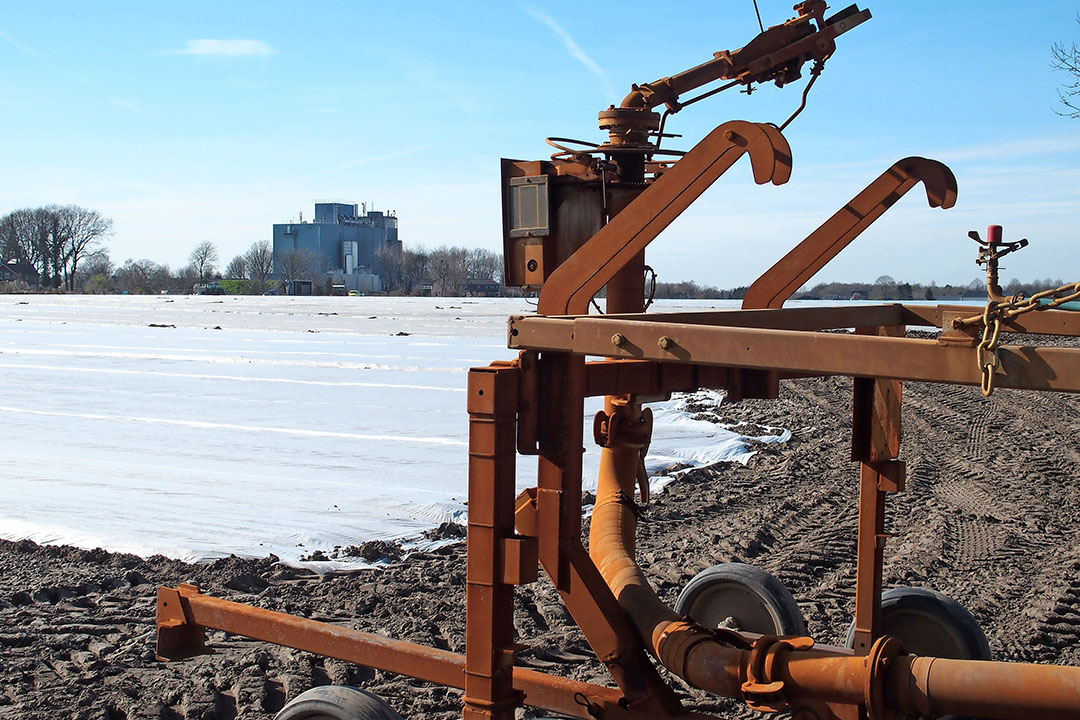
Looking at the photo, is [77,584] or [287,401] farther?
[287,401]

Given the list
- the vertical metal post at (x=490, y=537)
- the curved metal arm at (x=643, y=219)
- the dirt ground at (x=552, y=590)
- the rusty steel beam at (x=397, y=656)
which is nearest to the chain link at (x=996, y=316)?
the curved metal arm at (x=643, y=219)

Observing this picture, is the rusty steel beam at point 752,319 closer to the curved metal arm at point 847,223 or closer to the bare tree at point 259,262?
the curved metal arm at point 847,223

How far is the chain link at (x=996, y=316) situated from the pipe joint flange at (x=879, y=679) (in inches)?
30.1

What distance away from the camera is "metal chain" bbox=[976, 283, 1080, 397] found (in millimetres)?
1950

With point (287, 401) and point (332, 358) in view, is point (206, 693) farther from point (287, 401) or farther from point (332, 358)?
point (332, 358)

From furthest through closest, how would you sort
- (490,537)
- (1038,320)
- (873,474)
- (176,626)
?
1. (176,626)
2. (873,474)
3. (1038,320)
4. (490,537)

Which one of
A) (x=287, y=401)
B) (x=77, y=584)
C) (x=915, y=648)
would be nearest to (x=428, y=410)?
(x=287, y=401)

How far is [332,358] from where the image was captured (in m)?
19.6

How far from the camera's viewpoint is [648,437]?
3.89 meters

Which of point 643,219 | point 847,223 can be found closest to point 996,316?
point 643,219

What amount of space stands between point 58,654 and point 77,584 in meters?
1.00

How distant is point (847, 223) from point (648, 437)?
1.09 meters

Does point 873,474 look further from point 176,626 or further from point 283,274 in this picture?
point 283,274

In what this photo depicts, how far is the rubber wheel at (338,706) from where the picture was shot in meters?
2.93
